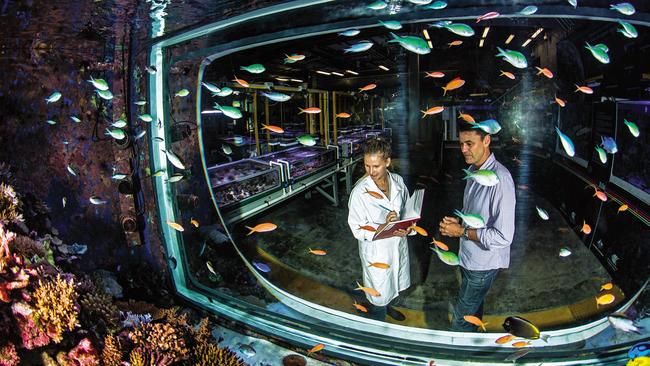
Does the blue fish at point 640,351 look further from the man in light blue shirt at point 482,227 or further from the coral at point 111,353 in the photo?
the coral at point 111,353

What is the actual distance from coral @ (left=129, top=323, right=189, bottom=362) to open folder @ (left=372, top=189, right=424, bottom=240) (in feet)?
8.11

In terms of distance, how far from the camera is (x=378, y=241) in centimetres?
347

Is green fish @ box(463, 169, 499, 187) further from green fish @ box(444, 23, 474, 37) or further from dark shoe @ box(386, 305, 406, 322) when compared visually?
dark shoe @ box(386, 305, 406, 322)

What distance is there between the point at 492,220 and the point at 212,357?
11.1 feet

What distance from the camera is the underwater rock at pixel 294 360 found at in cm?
349

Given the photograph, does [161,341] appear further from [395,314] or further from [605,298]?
[605,298]

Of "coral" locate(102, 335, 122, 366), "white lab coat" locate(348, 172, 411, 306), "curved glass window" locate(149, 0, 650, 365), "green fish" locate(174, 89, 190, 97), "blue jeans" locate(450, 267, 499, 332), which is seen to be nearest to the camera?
"coral" locate(102, 335, 122, 366)

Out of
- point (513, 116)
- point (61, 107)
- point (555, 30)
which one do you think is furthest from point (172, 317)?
point (513, 116)

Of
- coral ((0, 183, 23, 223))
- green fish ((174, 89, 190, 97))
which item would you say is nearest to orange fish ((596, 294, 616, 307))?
green fish ((174, 89, 190, 97))

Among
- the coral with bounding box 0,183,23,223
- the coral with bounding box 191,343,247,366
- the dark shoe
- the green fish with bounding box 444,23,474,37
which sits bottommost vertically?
the dark shoe

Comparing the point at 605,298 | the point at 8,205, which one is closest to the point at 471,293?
the point at 605,298

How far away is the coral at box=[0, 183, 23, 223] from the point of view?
341 centimetres

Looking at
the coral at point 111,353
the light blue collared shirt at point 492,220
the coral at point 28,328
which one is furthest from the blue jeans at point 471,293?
the coral at point 28,328

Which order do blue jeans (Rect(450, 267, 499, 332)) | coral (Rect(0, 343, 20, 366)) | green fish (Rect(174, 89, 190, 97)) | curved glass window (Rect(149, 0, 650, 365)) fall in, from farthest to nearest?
green fish (Rect(174, 89, 190, 97)) → curved glass window (Rect(149, 0, 650, 365)) → blue jeans (Rect(450, 267, 499, 332)) → coral (Rect(0, 343, 20, 366))
